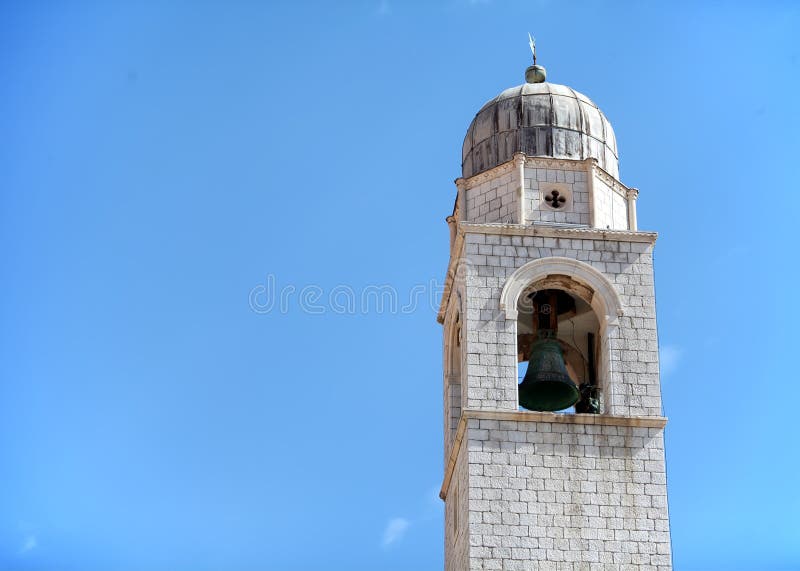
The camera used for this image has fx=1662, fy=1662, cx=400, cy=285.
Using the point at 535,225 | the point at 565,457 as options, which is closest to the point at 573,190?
the point at 535,225

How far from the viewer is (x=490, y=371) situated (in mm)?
32688

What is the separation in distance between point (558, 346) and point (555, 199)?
3.13 meters

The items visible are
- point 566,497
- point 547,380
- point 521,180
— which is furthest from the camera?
point 521,180

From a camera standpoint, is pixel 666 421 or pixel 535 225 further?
pixel 535 225

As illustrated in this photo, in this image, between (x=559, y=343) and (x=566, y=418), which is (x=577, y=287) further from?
(x=566, y=418)

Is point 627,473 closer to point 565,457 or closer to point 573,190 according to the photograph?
point 565,457

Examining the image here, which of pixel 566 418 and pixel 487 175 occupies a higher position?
pixel 487 175

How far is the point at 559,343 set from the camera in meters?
35.3

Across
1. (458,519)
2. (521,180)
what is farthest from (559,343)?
(458,519)

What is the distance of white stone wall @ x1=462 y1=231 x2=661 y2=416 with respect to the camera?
3259cm

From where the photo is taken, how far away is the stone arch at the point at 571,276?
33531 millimetres

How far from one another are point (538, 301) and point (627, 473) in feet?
16.4

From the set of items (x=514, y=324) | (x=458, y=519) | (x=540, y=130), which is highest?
(x=540, y=130)

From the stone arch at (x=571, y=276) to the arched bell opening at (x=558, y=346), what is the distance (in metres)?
0.18
